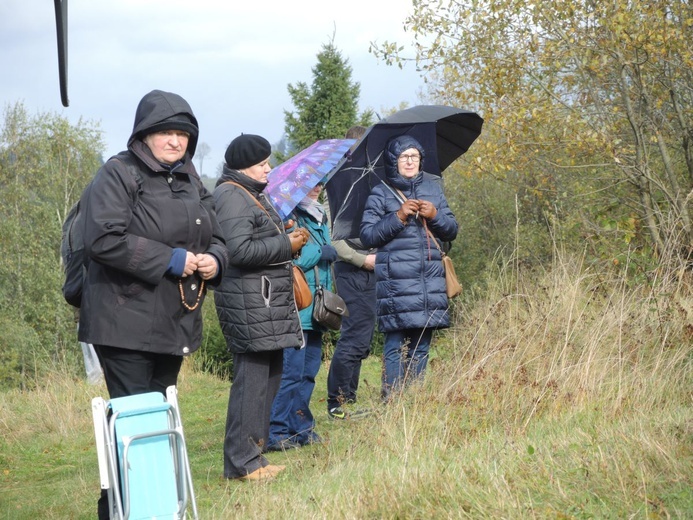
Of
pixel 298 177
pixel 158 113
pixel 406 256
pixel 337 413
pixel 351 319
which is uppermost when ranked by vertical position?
pixel 158 113

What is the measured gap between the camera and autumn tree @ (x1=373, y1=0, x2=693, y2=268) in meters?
10.2

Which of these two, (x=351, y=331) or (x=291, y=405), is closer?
(x=291, y=405)

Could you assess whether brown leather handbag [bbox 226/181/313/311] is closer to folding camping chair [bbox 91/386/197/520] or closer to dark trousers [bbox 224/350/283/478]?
dark trousers [bbox 224/350/283/478]

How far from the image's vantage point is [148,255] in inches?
189

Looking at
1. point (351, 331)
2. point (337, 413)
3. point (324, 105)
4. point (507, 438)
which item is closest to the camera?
point (507, 438)

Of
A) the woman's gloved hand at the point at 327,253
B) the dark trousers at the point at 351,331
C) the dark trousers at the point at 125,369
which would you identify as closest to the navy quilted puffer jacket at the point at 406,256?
the woman's gloved hand at the point at 327,253

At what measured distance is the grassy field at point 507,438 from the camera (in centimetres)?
437

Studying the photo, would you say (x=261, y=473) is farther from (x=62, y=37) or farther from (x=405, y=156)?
(x=62, y=37)

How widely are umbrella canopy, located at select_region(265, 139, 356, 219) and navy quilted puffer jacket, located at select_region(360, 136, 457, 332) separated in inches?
19.0

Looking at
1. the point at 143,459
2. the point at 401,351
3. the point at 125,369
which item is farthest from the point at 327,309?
the point at 143,459

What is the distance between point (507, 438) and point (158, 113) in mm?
2427

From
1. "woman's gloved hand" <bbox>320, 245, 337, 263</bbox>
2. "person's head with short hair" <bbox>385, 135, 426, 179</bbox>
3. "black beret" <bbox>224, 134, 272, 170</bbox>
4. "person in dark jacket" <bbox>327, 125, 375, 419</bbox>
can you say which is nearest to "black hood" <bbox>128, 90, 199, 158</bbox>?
"black beret" <bbox>224, 134, 272, 170</bbox>

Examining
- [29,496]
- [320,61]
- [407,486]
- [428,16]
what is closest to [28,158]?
[320,61]

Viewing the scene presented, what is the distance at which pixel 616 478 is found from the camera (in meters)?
4.38
